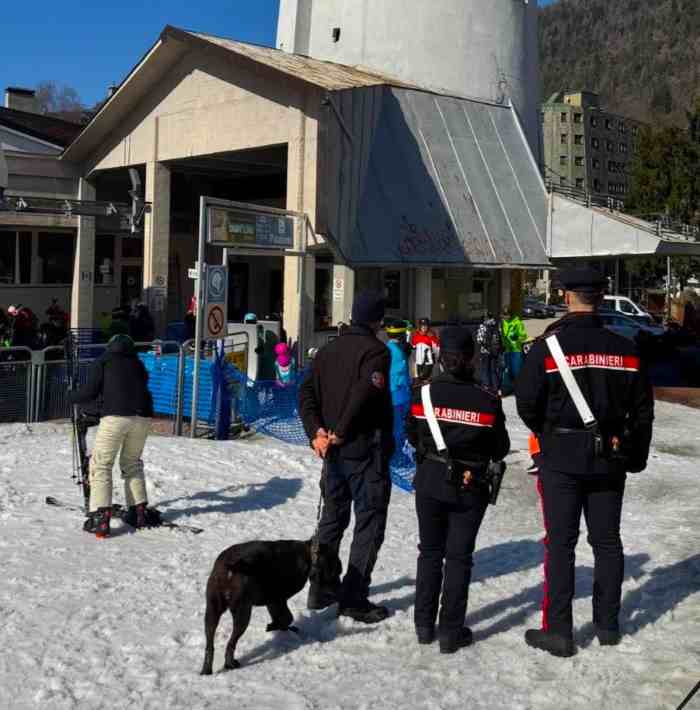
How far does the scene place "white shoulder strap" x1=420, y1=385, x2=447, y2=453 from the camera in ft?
16.6

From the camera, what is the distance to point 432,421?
16.6ft

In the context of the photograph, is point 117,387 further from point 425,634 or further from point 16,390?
point 16,390

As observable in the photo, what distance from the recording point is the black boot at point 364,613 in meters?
5.54

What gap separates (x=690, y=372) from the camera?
2252cm

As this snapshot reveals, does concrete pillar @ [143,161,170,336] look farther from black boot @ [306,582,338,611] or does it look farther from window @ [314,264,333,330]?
black boot @ [306,582,338,611]

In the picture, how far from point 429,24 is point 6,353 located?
14.9 metres

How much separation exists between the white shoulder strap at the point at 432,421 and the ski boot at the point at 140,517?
3477 millimetres

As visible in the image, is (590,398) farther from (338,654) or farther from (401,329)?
(401,329)

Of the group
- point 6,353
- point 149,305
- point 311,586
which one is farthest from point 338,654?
point 149,305

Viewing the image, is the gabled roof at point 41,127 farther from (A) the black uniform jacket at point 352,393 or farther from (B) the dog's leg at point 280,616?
(B) the dog's leg at point 280,616

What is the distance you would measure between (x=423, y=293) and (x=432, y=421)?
688 inches

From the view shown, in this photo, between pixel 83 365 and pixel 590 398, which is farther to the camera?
pixel 83 365

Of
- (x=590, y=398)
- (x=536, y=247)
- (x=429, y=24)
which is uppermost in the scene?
(x=429, y=24)

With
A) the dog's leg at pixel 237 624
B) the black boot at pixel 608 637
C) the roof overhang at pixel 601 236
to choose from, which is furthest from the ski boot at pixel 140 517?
the roof overhang at pixel 601 236
